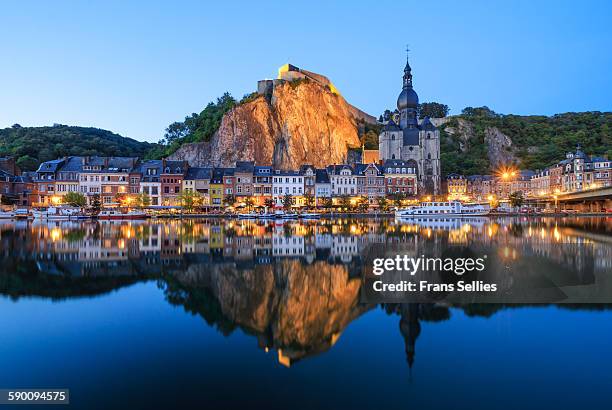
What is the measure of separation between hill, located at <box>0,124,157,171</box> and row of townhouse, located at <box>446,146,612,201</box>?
7172 centimetres

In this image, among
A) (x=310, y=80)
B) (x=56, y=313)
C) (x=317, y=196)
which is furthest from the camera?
(x=310, y=80)

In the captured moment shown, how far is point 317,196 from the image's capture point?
74.5 m

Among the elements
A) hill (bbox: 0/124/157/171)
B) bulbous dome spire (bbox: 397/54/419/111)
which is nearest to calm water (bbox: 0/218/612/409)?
hill (bbox: 0/124/157/171)

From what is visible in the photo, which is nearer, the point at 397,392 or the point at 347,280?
the point at 397,392

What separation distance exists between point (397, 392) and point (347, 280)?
276 inches

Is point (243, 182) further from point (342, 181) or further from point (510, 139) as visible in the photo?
point (510, 139)

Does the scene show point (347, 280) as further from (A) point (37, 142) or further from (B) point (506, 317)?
(A) point (37, 142)

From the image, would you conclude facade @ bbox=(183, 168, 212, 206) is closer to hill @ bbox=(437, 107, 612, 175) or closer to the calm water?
hill @ bbox=(437, 107, 612, 175)

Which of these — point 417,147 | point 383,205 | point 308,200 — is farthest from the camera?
point 417,147

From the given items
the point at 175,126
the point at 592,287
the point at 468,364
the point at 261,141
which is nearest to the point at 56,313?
the point at 468,364

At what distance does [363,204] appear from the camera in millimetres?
72812

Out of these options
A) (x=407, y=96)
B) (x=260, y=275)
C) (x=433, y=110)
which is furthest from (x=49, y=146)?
(x=433, y=110)

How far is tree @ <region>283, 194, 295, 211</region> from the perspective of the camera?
6862 cm

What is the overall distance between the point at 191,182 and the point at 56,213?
753 inches
